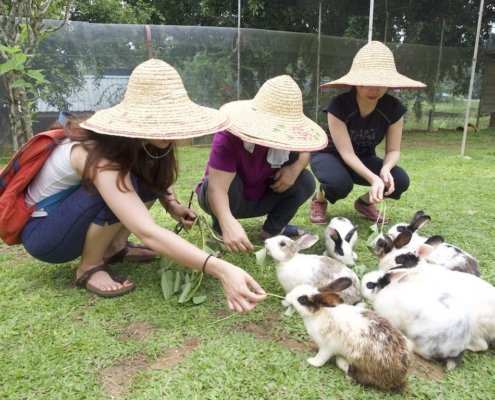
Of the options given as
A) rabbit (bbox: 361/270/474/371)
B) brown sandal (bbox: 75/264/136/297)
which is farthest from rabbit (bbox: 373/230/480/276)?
brown sandal (bbox: 75/264/136/297)

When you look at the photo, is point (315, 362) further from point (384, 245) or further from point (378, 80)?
point (378, 80)

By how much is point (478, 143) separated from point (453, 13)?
10.2ft

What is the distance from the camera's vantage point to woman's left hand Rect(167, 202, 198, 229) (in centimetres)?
264

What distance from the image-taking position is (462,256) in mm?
2453

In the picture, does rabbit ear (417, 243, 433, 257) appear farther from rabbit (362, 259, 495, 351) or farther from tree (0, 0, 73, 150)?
tree (0, 0, 73, 150)

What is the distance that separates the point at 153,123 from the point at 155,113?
62mm

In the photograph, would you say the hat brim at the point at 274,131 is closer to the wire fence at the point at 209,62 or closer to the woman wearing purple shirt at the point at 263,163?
the woman wearing purple shirt at the point at 263,163

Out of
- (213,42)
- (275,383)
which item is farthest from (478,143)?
(275,383)

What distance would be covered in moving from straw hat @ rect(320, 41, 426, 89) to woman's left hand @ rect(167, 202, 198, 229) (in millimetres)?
1463

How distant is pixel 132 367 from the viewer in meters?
1.87

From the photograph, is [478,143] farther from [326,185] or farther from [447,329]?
[447,329]

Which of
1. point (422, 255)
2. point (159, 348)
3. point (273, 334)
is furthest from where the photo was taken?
point (422, 255)

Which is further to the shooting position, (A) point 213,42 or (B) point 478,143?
(B) point 478,143

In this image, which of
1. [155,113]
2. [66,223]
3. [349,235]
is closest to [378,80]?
[349,235]
